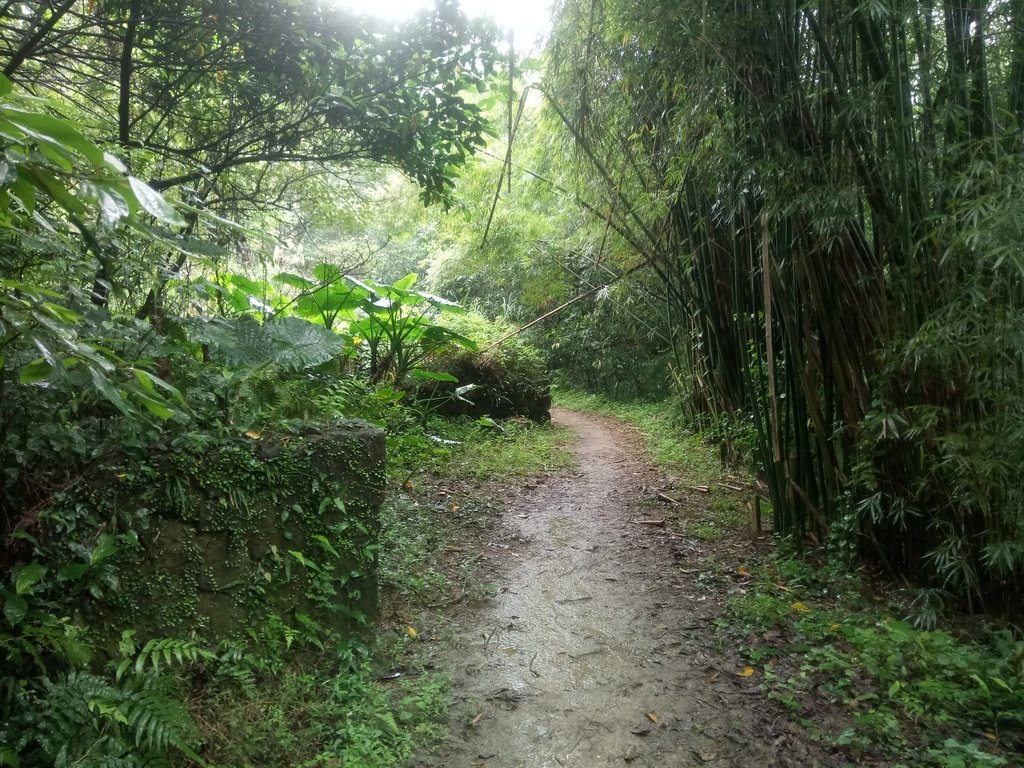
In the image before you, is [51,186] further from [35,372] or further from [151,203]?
[35,372]

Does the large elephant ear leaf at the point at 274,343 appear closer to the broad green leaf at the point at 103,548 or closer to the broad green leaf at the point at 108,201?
the broad green leaf at the point at 103,548

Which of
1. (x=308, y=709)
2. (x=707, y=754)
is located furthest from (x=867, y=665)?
(x=308, y=709)

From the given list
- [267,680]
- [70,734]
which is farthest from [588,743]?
[70,734]

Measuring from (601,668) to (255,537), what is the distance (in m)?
1.54

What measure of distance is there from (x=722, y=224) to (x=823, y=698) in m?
3.12

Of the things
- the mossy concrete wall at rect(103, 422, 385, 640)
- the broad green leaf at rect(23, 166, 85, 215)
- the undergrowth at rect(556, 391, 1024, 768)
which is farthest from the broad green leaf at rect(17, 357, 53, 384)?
the undergrowth at rect(556, 391, 1024, 768)

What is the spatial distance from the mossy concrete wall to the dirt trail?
2.16 feet

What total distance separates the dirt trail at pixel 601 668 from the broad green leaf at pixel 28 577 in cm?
Answer: 137

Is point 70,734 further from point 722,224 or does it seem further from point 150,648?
point 722,224

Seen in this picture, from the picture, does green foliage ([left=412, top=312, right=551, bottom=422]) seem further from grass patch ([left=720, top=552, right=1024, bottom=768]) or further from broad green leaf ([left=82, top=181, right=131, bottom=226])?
broad green leaf ([left=82, top=181, right=131, bottom=226])

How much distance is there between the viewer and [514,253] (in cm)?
882

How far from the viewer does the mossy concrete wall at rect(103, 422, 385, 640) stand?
81.6 inches

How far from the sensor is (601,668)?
2.72 metres

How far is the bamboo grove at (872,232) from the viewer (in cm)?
255
